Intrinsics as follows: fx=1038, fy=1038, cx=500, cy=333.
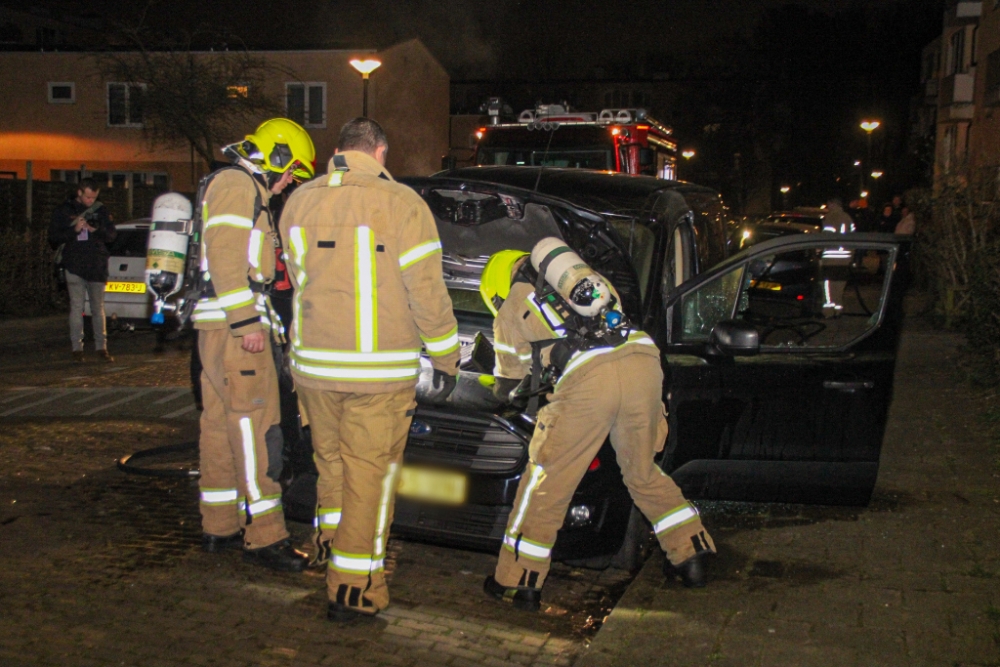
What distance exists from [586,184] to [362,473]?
3.02 metres

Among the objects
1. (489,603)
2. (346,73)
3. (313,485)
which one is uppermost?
(346,73)

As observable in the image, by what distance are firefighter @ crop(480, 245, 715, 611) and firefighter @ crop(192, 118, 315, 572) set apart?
3.56 ft

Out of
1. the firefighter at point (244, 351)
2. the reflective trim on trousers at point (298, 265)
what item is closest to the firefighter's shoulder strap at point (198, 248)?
the firefighter at point (244, 351)

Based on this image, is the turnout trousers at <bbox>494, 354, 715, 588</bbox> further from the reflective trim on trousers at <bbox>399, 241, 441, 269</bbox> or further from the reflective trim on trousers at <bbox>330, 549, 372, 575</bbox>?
the reflective trim on trousers at <bbox>399, 241, 441, 269</bbox>

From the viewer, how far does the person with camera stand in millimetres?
10672

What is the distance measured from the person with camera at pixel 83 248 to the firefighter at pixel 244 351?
21.0ft

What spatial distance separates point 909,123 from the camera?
54.8m

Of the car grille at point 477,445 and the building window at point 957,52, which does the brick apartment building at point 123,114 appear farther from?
the car grille at point 477,445

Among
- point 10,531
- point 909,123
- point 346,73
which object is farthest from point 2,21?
point 10,531

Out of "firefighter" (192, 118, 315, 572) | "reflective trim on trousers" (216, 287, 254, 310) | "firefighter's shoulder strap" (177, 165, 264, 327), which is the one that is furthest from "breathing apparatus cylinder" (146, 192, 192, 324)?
"reflective trim on trousers" (216, 287, 254, 310)

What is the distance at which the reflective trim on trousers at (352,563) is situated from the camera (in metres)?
4.23

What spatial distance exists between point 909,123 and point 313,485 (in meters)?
56.1

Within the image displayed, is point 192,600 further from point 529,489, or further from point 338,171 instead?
point 338,171

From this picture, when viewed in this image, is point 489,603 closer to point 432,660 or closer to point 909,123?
point 432,660
